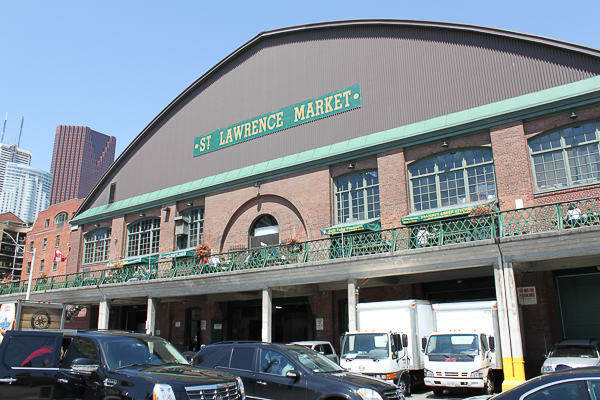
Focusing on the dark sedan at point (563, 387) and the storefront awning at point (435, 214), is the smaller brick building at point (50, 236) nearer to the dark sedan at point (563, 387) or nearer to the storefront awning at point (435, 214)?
the storefront awning at point (435, 214)

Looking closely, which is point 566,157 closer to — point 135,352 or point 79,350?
point 135,352

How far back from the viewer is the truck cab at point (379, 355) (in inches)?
552

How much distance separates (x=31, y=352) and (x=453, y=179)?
57.5 ft

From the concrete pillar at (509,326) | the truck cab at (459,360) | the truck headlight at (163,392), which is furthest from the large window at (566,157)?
the truck headlight at (163,392)

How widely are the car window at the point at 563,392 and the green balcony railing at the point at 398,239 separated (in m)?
11.8

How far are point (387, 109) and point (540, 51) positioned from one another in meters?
7.09

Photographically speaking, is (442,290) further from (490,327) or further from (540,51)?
(540,51)

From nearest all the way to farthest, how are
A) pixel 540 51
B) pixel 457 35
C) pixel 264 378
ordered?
pixel 264 378, pixel 540 51, pixel 457 35

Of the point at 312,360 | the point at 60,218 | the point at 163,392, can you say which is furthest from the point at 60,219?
the point at 163,392

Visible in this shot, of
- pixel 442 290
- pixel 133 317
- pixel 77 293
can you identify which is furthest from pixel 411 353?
pixel 133 317

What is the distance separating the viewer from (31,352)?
8.95 m

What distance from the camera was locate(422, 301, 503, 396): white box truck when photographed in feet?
46.0

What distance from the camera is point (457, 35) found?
2277 centimetres

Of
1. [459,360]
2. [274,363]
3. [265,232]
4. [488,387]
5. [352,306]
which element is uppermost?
[265,232]
